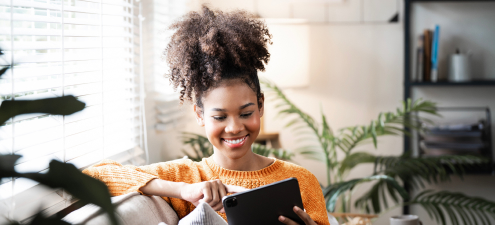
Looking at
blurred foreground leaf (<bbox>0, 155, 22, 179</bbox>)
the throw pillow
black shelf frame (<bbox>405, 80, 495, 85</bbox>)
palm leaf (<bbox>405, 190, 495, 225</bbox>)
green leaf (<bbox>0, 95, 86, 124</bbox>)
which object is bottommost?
palm leaf (<bbox>405, 190, 495, 225</bbox>)

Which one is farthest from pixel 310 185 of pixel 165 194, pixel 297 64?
pixel 297 64

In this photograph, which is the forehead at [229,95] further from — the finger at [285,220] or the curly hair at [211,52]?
the finger at [285,220]

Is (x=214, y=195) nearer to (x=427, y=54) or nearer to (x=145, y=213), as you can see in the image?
(x=145, y=213)

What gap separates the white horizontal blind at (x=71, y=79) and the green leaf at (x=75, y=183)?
1.46 ft

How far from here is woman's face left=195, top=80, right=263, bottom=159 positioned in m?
1.02

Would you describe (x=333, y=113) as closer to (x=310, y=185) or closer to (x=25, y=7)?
(x=310, y=185)

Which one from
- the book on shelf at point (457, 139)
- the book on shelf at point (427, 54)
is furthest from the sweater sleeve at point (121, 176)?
Result: the book on shelf at point (427, 54)

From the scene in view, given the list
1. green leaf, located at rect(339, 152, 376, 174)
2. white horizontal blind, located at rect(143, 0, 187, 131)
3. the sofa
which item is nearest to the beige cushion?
the sofa

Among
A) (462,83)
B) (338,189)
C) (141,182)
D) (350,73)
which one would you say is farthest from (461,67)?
(141,182)

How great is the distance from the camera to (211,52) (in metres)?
1.00

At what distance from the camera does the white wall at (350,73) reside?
7.86ft

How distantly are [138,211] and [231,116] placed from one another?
0.32 m

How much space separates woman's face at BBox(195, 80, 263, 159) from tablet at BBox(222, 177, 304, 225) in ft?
0.63

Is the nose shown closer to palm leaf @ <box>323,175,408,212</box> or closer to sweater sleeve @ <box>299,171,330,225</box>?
sweater sleeve @ <box>299,171,330,225</box>
